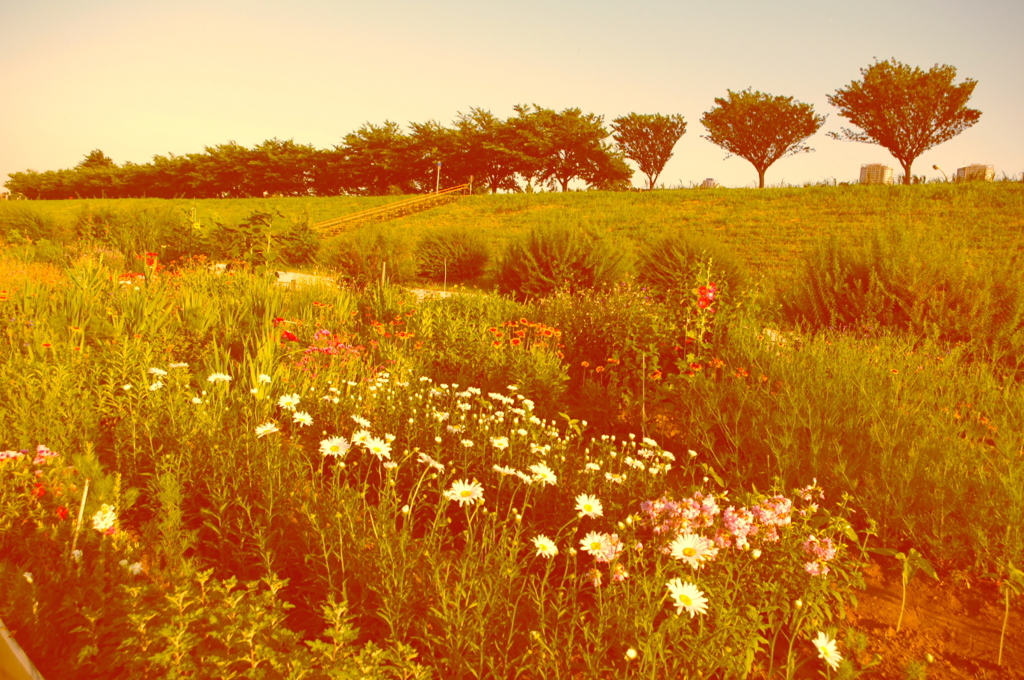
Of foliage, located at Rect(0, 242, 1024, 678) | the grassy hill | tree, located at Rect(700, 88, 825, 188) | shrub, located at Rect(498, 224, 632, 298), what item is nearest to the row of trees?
tree, located at Rect(700, 88, 825, 188)

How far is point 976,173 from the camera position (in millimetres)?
24484

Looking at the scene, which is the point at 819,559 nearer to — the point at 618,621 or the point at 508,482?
the point at 618,621

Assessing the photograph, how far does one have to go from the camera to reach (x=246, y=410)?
290 centimetres

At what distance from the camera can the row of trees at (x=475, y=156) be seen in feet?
125

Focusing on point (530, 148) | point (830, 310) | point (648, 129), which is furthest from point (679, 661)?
point (648, 129)

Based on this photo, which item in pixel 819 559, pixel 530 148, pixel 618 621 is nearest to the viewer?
pixel 618 621

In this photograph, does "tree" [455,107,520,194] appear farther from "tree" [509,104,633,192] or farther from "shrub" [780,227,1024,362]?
"shrub" [780,227,1024,362]

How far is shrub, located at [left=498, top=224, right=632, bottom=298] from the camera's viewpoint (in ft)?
34.5

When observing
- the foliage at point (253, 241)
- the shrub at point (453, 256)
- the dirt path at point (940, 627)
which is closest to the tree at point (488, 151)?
the shrub at point (453, 256)

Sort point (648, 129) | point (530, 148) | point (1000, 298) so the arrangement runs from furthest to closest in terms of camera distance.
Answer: point (648, 129) < point (530, 148) < point (1000, 298)

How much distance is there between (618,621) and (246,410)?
198 cm

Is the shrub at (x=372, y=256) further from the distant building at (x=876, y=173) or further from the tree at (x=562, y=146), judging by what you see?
the tree at (x=562, y=146)

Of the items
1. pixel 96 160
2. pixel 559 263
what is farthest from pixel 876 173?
pixel 96 160

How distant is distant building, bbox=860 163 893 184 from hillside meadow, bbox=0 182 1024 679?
26.1 meters
